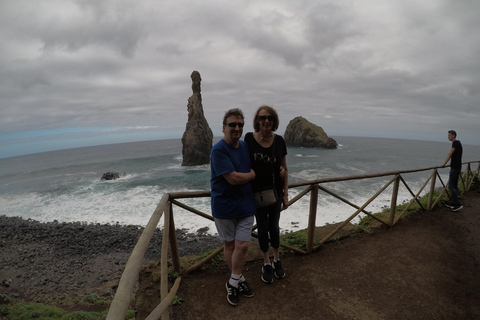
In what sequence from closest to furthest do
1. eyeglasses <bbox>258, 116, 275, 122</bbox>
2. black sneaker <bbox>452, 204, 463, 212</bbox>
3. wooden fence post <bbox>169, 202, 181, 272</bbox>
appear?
eyeglasses <bbox>258, 116, 275, 122</bbox>
wooden fence post <bbox>169, 202, 181, 272</bbox>
black sneaker <bbox>452, 204, 463, 212</bbox>

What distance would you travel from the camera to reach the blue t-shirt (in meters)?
2.56

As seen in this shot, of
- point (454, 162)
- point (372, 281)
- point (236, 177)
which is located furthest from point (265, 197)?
point (454, 162)

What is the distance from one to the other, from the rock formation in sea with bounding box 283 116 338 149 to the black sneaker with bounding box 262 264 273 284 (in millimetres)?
74348

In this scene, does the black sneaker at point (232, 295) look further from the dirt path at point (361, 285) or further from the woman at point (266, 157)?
the woman at point (266, 157)

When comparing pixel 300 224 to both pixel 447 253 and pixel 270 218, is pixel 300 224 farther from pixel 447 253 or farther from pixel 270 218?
pixel 270 218

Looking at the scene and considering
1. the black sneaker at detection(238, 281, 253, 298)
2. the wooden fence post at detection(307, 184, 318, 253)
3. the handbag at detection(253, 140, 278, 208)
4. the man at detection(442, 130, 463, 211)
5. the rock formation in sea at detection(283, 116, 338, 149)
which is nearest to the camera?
the handbag at detection(253, 140, 278, 208)

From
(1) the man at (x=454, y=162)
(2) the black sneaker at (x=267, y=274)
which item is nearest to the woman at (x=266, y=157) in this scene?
(2) the black sneaker at (x=267, y=274)

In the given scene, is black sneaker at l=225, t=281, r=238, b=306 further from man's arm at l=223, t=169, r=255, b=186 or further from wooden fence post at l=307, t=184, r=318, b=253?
wooden fence post at l=307, t=184, r=318, b=253

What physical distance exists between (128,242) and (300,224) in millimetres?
10779

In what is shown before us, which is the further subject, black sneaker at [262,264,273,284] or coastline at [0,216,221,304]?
coastline at [0,216,221,304]

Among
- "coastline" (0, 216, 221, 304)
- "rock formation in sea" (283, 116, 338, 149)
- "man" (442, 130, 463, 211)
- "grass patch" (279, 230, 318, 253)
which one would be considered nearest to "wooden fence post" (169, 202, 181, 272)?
"grass patch" (279, 230, 318, 253)

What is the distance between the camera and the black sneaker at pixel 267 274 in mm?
3379

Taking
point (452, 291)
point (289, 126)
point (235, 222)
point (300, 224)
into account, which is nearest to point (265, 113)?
point (235, 222)

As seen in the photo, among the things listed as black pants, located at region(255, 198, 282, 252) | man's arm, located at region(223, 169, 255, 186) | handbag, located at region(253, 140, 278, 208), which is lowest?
black pants, located at region(255, 198, 282, 252)
